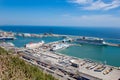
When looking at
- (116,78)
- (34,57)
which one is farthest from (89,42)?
(116,78)

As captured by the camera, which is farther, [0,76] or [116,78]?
[116,78]

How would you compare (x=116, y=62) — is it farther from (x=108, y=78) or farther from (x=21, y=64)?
(x=21, y=64)

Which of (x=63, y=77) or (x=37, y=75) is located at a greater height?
(x=37, y=75)

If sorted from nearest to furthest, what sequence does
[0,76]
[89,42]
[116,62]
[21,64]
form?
[0,76] < [21,64] < [116,62] < [89,42]

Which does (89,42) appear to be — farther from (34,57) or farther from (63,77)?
(63,77)

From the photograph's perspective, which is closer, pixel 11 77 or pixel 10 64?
pixel 11 77

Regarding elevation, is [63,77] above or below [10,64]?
below

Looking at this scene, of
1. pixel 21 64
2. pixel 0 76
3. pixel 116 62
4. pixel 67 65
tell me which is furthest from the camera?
pixel 116 62

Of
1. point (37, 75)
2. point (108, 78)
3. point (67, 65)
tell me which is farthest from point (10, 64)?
point (108, 78)

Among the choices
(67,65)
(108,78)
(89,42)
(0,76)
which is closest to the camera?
(0,76)
